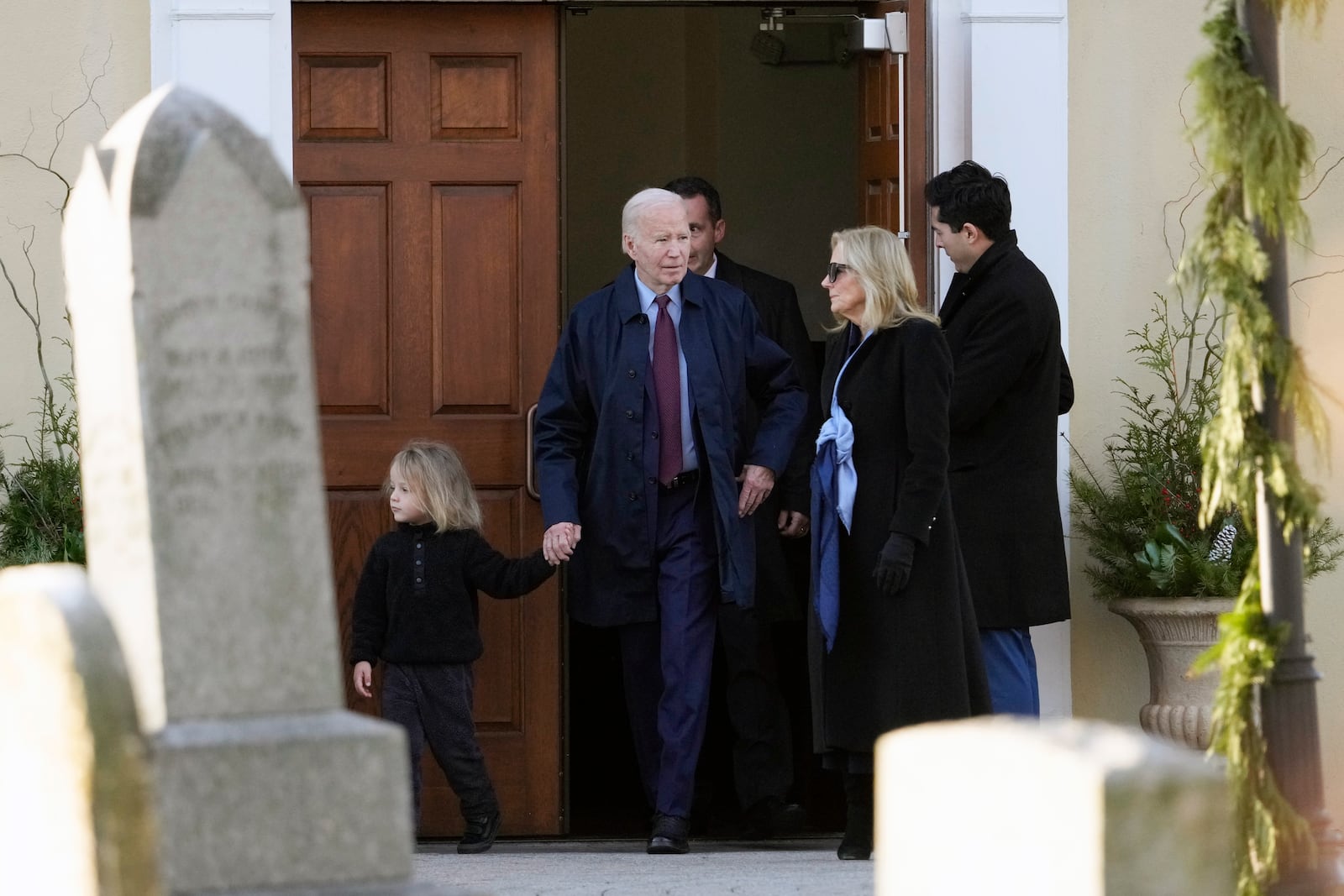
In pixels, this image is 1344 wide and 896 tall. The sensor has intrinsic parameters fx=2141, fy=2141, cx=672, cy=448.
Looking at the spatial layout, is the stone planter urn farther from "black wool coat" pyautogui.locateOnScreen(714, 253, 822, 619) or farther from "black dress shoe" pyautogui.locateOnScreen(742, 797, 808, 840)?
"black dress shoe" pyautogui.locateOnScreen(742, 797, 808, 840)

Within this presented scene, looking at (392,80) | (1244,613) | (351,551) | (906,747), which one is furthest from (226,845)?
(392,80)

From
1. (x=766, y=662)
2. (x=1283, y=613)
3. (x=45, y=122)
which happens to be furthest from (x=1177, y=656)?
(x=45, y=122)

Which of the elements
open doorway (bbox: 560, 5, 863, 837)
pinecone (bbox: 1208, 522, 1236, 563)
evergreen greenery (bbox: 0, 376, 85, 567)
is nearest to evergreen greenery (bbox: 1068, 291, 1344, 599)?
pinecone (bbox: 1208, 522, 1236, 563)

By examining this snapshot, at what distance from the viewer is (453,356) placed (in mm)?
6922

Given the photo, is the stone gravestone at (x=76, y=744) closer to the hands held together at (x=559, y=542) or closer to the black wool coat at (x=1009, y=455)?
the hands held together at (x=559, y=542)

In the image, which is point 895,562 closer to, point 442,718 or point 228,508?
point 442,718

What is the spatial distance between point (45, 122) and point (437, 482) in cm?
170

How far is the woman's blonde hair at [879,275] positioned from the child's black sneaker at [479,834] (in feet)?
6.18

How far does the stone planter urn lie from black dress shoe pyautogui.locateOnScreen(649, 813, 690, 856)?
1.55 m

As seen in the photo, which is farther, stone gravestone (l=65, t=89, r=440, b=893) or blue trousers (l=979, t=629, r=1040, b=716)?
blue trousers (l=979, t=629, r=1040, b=716)

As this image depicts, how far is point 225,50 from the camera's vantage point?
6703mm

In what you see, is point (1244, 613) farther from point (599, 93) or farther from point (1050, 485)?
point (599, 93)

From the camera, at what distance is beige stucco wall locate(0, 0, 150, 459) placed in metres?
6.65

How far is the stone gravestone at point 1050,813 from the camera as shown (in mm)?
3025
